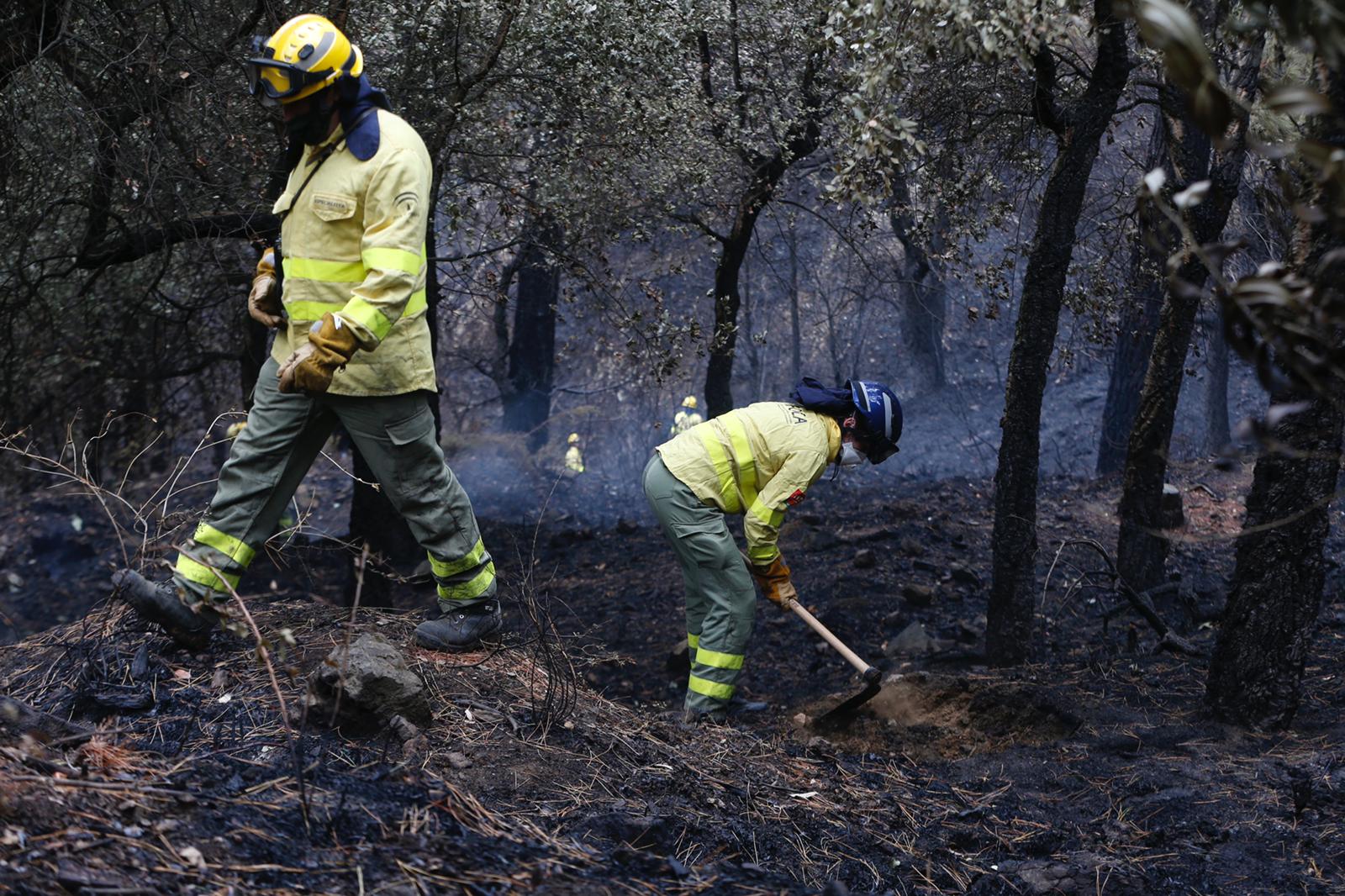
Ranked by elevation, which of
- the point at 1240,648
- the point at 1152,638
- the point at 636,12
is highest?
the point at 636,12

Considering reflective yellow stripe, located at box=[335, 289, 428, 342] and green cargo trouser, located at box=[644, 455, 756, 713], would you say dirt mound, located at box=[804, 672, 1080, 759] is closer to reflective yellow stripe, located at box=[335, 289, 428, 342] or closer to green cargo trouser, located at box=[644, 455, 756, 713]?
green cargo trouser, located at box=[644, 455, 756, 713]

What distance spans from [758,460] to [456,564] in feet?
5.14

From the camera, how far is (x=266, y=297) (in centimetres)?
444

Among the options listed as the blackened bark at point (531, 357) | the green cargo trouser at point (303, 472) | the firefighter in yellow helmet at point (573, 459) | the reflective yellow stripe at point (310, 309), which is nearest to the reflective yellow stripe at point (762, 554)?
the green cargo trouser at point (303, 472)

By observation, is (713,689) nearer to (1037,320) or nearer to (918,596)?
(1037,320)

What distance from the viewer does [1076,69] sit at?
6.36m

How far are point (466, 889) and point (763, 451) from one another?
3.05 meters

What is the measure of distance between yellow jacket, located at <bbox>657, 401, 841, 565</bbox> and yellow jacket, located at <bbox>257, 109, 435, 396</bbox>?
5.05 feet

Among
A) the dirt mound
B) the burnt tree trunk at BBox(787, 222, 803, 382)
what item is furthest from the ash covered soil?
the burnt tree trunk at BBox(787, 222, 803, 382)

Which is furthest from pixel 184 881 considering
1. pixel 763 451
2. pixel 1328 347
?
pixel 763 451

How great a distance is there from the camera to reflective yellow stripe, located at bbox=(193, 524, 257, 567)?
4121 millimetres

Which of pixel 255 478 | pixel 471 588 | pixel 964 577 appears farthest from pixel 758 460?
pixel 964 577

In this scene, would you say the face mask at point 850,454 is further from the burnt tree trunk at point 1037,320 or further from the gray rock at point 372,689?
the gray rock at point 372,689

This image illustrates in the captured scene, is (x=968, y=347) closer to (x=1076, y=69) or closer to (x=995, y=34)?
(x=1076, y=69)
